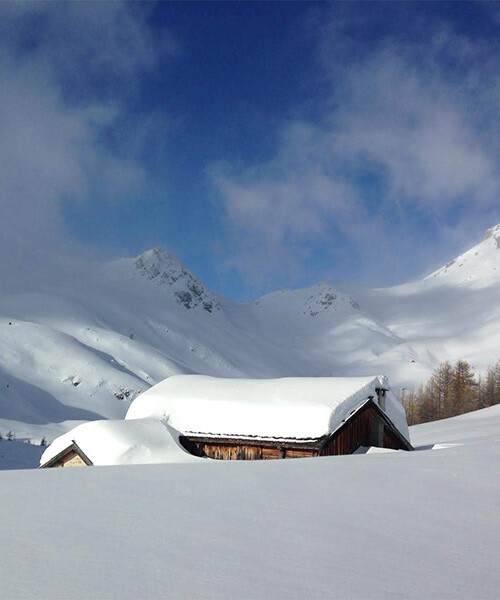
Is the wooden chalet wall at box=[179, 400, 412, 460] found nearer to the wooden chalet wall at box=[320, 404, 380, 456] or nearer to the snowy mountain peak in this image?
the wooden chalet wall at box=[320, 404, 380, 456]

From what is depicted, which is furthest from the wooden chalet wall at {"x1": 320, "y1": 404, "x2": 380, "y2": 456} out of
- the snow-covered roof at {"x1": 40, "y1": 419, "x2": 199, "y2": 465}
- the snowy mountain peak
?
the snowy mountain peak

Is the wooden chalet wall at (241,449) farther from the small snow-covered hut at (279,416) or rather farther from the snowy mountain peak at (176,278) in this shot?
the snowy mountain peak at (176,278)

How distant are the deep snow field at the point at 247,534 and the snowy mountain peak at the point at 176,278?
142 metres

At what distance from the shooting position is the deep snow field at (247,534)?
9.72 feet

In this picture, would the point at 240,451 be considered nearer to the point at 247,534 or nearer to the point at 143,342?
the point at 247,534

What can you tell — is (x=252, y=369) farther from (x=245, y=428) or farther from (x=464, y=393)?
(x=245, y=428)

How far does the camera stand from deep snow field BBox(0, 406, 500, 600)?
2.96 metres

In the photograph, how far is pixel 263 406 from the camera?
17078 mm

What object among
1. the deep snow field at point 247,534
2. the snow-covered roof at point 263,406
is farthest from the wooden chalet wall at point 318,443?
the deep snow field at point 247,534

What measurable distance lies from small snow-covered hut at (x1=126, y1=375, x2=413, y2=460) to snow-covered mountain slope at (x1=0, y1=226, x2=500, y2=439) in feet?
76.0

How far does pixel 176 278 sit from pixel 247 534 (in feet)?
537

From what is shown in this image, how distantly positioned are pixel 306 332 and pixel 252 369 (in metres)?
88.3

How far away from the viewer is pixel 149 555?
3318 millimetres

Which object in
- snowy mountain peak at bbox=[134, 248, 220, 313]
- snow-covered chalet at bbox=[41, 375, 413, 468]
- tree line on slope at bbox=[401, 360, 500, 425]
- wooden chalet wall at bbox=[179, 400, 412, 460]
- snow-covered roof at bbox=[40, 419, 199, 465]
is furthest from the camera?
snowy mountain peak at bbox=[134, 248, 220, 313]
